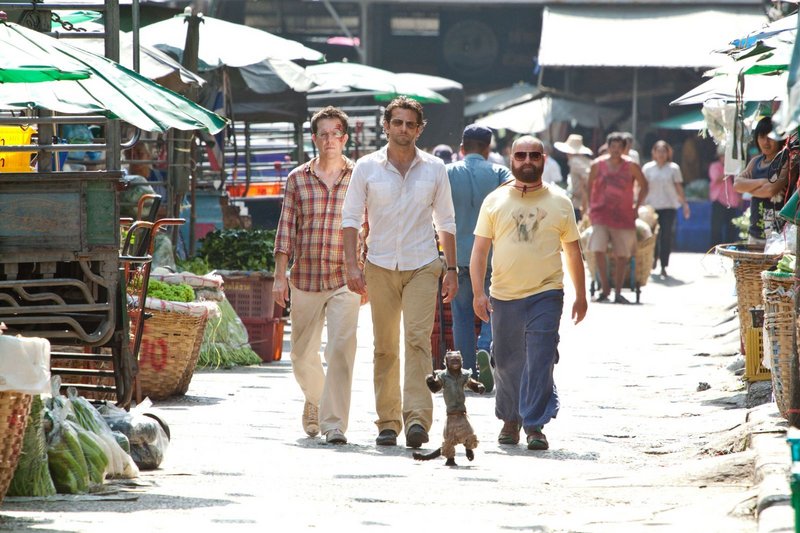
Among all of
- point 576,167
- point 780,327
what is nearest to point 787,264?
point 780,327

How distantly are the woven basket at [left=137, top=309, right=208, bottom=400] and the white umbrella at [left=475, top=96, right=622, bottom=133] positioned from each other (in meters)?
20.4

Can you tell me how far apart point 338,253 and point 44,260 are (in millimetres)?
2093

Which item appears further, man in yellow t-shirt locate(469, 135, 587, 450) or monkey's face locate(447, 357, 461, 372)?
man in yellow t-shirt locate(469, 135, 587, 450)

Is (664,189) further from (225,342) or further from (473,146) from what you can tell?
(225,342)

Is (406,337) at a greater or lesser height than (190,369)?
greater

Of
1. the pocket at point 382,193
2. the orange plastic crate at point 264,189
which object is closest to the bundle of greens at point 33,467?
the pocket at point 382,193

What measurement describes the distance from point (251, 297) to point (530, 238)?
4.68m

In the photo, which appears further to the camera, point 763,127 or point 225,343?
point 225,343

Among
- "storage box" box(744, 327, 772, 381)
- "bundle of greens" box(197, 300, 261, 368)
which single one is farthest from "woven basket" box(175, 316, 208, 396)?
"storage box" box(744, 327, 772, 381)

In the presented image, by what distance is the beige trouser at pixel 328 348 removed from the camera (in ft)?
28.7

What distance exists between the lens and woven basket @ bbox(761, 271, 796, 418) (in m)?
8.23

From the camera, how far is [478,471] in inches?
305

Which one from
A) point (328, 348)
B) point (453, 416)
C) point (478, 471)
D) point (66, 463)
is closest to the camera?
point (66, 463)

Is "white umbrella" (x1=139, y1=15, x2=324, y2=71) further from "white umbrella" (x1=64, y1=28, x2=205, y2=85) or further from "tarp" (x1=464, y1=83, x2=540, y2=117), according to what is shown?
"tarp" (x1=464, y1=83, x2=540, y2=117)
